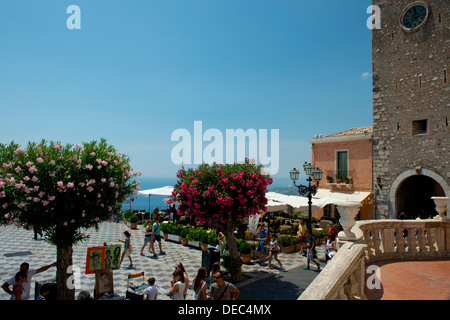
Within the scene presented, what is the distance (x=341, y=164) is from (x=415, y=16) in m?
11.3

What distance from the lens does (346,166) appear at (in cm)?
2394

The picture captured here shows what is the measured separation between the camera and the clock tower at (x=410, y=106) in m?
18.2

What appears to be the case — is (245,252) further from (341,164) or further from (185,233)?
(341,164)

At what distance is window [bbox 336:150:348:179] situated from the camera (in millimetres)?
24000

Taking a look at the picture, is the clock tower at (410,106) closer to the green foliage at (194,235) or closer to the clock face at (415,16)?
the clock face at (415,16)

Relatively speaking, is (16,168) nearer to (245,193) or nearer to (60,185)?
(60,185)

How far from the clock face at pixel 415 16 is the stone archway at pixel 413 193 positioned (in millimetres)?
9536

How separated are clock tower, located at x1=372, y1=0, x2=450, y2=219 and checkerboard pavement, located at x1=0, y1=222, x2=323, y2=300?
8.69 m

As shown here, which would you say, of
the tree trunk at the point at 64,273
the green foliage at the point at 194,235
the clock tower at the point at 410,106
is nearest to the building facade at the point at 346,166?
the clock tower at the point at 410,106

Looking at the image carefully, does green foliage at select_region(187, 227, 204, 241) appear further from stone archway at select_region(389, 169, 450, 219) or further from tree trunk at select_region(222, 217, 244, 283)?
stone archway at select_region(389, 169, 450, 219)

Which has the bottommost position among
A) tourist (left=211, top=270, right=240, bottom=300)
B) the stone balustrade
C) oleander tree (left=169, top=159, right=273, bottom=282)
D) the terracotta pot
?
the terracotta pot

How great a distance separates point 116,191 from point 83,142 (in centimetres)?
137

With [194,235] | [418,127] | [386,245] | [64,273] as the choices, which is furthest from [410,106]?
[64,273]

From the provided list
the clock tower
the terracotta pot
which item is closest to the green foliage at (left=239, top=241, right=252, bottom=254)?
the terracotta pot
